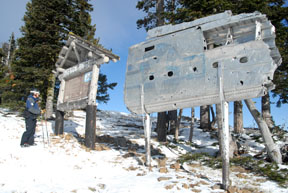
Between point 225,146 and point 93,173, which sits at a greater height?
point 225,146

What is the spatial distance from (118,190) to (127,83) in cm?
412

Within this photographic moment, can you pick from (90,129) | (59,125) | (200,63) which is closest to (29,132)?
(90,129)

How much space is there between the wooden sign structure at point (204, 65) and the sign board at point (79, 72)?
5.96 ft

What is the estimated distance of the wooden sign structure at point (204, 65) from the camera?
17.7 feet

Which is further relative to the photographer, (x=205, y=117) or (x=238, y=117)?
(x=205, y=117)

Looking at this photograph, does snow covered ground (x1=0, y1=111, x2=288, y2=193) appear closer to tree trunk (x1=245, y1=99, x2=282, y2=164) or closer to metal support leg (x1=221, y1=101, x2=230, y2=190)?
metal support leg (x1=221, y1=101, x2=230, y2=190)

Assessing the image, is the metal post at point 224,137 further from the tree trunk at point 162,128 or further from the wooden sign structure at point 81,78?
the tree trunk at point 162,128

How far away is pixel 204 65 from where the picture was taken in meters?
6.13

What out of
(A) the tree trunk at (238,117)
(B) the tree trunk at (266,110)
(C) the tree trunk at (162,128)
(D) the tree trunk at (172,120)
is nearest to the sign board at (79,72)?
(C) the tree trunk at (162,128)

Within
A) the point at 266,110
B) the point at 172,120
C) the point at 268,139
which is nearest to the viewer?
the point at 268,139

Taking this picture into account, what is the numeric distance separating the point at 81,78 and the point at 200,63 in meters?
5.94

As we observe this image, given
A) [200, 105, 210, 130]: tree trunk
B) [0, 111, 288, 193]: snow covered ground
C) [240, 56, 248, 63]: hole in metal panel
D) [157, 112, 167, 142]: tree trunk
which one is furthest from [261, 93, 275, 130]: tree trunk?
[240, 56, 248, 63]: hole in metal panel

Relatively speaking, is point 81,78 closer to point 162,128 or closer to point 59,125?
point 59,125

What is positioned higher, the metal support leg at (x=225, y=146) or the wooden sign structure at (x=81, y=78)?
the wooden sign structure at (x=81, y=78)
